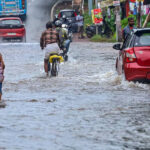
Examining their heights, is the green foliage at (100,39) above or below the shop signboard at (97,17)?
below

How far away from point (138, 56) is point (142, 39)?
45cm

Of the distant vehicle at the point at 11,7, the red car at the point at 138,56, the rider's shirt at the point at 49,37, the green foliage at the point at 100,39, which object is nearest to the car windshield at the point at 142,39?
the red car at the point at 138,56

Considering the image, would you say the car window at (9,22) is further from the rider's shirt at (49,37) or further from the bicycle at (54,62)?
the bicycle at (54,62)

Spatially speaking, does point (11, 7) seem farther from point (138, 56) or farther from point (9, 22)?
point (138, 56)

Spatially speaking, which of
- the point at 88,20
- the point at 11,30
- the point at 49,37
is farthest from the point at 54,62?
the point at 88,20

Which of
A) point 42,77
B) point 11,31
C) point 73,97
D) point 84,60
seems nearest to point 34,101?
point 73,97

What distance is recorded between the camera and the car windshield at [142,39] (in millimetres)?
14273

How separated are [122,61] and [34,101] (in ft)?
10.4

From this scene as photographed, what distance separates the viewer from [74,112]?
1106 centimetres

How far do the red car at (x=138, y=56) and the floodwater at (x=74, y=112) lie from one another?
12.2 inches

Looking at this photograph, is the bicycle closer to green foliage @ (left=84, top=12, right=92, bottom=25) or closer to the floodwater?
the floodwater

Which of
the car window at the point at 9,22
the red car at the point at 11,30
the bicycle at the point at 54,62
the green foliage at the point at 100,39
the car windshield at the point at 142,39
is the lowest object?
the green foliage at the point at 100,39

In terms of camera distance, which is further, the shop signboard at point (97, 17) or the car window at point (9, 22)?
the shop signboard at point (97, 17)

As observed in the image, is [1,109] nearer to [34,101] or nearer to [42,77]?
[34,101]
